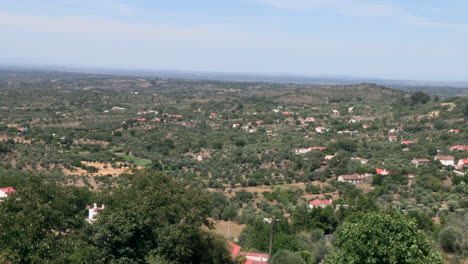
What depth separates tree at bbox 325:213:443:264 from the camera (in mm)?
13805

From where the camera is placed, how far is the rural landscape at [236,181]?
585 inches

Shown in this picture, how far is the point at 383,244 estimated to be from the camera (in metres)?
14.1

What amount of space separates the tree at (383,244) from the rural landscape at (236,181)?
5cm

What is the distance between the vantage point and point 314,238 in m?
24.2

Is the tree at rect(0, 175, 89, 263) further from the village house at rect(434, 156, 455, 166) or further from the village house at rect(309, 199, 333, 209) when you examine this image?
the village house at rect(434, 156, 455, 166)

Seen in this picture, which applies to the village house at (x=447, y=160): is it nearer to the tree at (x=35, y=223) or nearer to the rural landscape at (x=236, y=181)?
the rural landscape at (x=236, y=181)

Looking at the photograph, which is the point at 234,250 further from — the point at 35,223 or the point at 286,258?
→ the point at 35,223

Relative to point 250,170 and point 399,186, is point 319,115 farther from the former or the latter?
point 399,186

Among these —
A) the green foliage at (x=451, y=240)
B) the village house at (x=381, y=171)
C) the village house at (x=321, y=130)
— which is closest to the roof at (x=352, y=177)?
the village house at (x=381, y=171)

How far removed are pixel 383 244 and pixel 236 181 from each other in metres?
28.5

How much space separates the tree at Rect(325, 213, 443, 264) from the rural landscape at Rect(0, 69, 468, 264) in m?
0.05

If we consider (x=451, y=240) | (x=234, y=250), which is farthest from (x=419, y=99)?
(x=234, y=250)

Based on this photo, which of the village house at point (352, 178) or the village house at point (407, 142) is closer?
the village house at point (352, 178)

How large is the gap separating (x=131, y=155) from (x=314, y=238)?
3530cm
